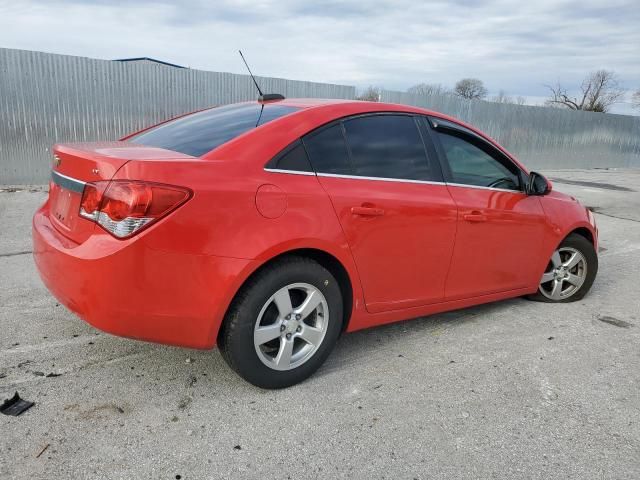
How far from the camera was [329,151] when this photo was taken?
2.94 m

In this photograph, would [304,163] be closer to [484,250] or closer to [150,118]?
[484,250]

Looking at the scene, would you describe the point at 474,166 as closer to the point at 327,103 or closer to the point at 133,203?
the point at 327,103

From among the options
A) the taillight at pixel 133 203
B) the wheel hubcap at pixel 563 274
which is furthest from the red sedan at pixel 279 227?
the wheel hubcap at pixel 563 274

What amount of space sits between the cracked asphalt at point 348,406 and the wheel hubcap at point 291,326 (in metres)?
0.20

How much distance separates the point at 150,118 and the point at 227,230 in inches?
402

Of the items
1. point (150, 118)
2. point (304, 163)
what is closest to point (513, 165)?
point (304, 163)

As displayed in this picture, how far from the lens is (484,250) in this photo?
Answer: 11.9 ft

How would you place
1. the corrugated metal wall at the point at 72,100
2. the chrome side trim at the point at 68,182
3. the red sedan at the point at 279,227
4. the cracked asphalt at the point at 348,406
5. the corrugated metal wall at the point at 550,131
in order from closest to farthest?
the cracked asphalt at the point at 348,406, the red sedan at the point at 279,227, the chrome side trim at the point at 68,182, the corrugated metal wall at the point at 72,100, the corrugated metal wall at the point at 550,131

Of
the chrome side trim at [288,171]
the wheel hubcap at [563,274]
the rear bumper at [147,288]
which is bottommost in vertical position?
the wheel hubcap at [563,274]

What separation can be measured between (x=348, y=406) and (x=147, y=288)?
3.91ft

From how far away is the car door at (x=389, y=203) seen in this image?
2.92 m

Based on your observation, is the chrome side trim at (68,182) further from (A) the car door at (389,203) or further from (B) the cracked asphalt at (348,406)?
(A) the car door at (389,203)

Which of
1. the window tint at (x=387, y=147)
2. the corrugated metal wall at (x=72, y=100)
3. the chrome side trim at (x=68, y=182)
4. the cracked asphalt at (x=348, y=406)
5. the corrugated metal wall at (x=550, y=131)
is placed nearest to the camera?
the cracked asphalt at (x=348, y=406)

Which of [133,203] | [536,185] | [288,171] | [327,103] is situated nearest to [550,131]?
[536,185]
